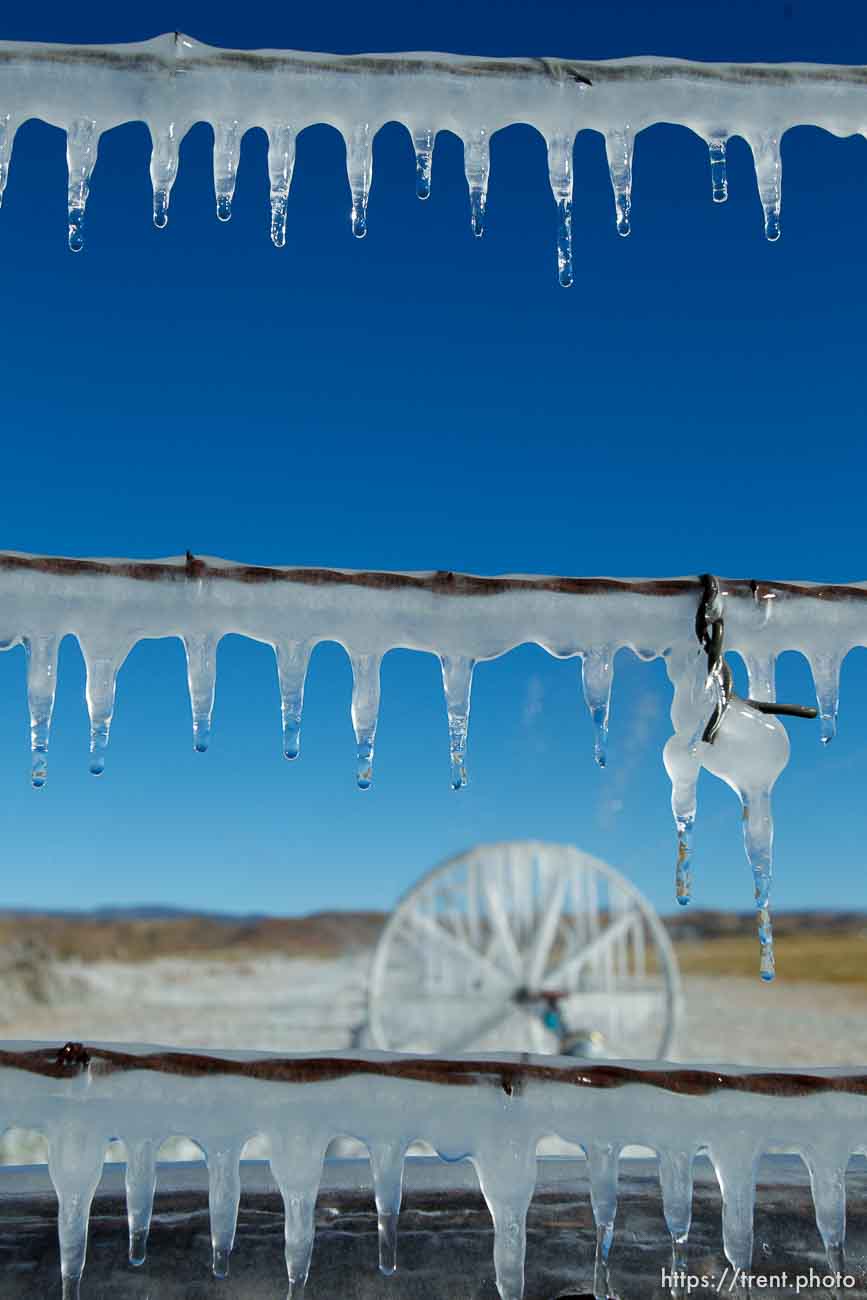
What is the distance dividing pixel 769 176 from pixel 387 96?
0.57 meters

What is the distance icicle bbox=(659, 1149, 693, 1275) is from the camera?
1219 millimetres

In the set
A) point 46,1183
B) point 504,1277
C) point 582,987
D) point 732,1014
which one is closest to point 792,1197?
Result: point 504,1277

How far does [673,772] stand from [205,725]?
61cm

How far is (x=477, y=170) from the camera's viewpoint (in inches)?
64.1

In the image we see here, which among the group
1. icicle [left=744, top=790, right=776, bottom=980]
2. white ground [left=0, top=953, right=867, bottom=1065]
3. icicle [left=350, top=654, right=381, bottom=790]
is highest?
icicle [left=350, top=654, right=381, bottom=790]

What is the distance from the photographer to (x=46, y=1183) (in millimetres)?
1536

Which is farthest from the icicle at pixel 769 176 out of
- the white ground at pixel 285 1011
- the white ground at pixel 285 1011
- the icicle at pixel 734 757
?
the white ground at pixel 285 1011

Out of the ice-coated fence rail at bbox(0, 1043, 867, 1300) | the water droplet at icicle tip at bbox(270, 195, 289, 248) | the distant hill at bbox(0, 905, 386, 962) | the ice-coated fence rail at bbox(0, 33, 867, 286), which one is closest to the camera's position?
the ice-coated fence rail at bbox(0, 1043, 867, 1300)

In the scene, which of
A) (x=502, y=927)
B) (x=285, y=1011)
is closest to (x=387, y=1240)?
(x=502, y=927)

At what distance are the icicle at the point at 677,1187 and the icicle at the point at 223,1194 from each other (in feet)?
1.50

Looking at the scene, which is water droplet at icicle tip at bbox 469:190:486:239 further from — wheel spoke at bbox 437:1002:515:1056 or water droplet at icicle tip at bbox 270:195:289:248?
wheel spoke at bbox 437:1002:515:1056

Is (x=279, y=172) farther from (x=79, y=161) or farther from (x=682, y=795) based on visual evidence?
(x=682, y=795)

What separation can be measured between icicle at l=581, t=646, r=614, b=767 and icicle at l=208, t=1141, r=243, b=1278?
25.1 inches

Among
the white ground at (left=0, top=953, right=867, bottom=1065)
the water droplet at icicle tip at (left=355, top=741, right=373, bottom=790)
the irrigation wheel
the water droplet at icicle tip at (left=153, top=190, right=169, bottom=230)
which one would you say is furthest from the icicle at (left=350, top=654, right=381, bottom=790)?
the white ground at (left=0, top=953, right=867, bottom=1065)
